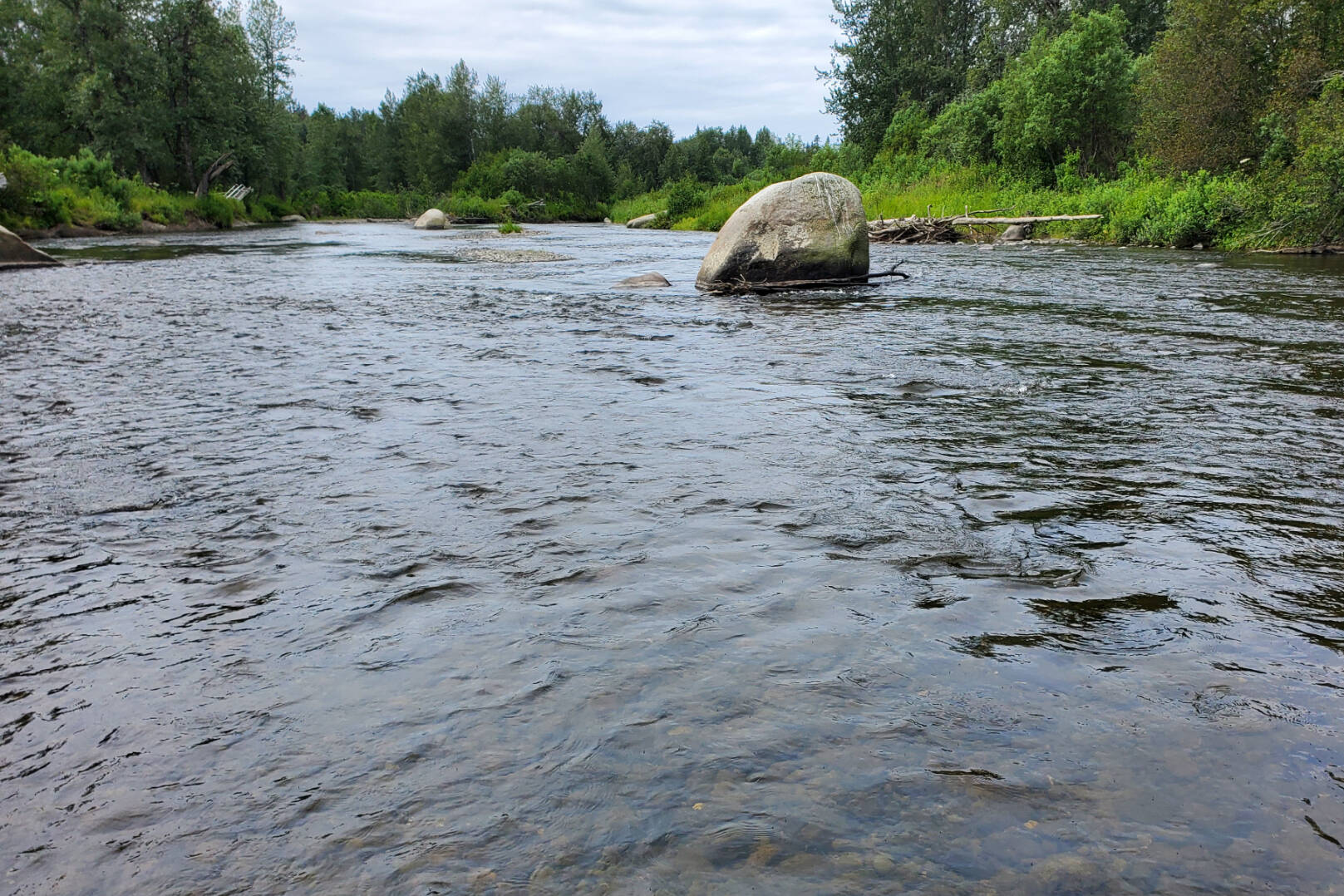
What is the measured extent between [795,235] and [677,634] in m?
12.3

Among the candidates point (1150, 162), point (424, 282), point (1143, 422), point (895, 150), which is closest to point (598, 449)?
point (1143, 422)

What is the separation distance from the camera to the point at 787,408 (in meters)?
6.49

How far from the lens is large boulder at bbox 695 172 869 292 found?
1431cm

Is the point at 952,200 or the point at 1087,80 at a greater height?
the point at 1087,80

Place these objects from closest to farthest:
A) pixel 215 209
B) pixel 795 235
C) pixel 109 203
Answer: pixel 795 235, pixel 109 203, pixel 215 209

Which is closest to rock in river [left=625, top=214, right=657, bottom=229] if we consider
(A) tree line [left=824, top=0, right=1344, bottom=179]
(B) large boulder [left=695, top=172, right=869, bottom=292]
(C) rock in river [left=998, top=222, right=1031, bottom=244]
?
(A) tree line [left=824, top=0, right=1344, bottom=179]

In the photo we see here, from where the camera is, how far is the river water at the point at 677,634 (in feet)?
6.87

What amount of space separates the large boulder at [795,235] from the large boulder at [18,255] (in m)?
15.1

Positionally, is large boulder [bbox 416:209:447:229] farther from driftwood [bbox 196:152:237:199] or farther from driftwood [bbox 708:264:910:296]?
driftwood [bbox 708:264:910:296]

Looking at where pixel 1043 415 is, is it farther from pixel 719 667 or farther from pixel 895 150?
pixel 895 150

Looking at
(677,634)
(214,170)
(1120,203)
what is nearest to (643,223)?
(214,170)

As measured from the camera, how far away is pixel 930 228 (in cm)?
2892

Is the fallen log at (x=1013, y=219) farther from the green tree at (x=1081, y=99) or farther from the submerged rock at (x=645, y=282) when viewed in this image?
the submerged rock at (x=645, y=282)

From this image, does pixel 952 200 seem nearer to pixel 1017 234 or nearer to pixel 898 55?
pixel 1017 234
